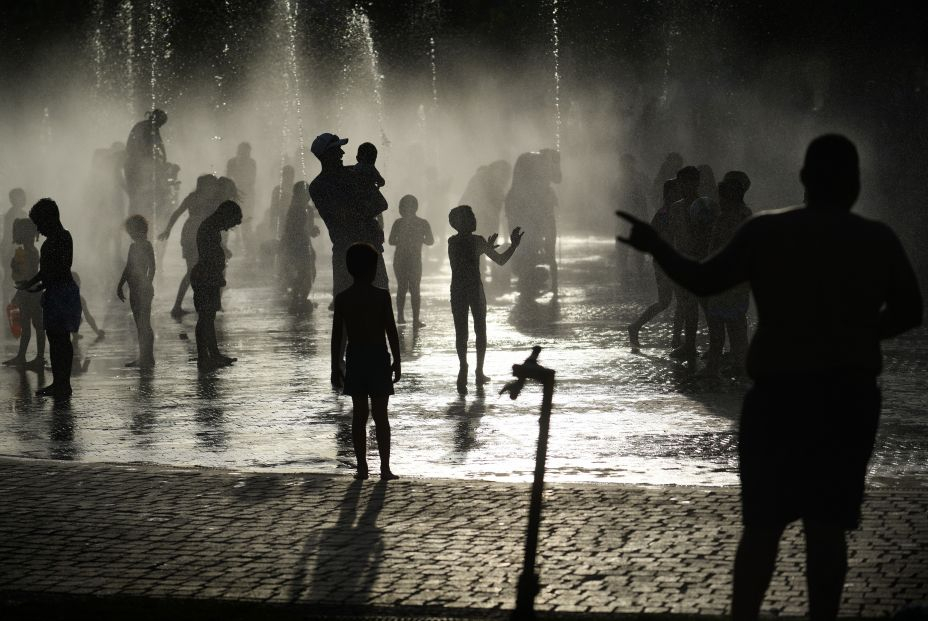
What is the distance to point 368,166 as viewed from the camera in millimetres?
12805

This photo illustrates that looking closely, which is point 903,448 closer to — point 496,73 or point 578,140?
point 578,140

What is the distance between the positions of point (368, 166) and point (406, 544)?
6262mm

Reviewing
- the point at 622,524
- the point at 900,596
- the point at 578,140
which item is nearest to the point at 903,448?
the point at 622,524

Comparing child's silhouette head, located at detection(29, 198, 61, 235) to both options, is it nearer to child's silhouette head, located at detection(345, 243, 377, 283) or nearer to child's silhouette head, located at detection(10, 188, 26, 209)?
child's silhouette head, located at detection(345, 243, 377, 283)

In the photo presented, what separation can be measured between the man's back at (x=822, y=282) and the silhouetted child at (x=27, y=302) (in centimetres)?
1029

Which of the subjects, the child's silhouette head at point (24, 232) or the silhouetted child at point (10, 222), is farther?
the silhouetted child at point (10, 222)

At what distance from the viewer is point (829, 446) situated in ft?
16.6

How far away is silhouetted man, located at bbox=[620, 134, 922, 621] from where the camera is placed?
5.05 meters

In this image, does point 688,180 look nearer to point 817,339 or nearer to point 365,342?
point 365,342

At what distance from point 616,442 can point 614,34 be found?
3785 centimetres

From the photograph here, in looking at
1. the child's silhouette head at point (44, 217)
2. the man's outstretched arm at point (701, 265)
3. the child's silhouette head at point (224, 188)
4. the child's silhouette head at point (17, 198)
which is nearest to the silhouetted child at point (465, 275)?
the child's silhouette head at point (44, 217)

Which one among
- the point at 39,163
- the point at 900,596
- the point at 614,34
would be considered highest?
the point at 614,34

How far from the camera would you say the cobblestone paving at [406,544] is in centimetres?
621

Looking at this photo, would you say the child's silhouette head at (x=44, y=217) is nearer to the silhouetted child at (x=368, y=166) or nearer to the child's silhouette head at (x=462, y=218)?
the silhouetted child at (x=368, y=166)
